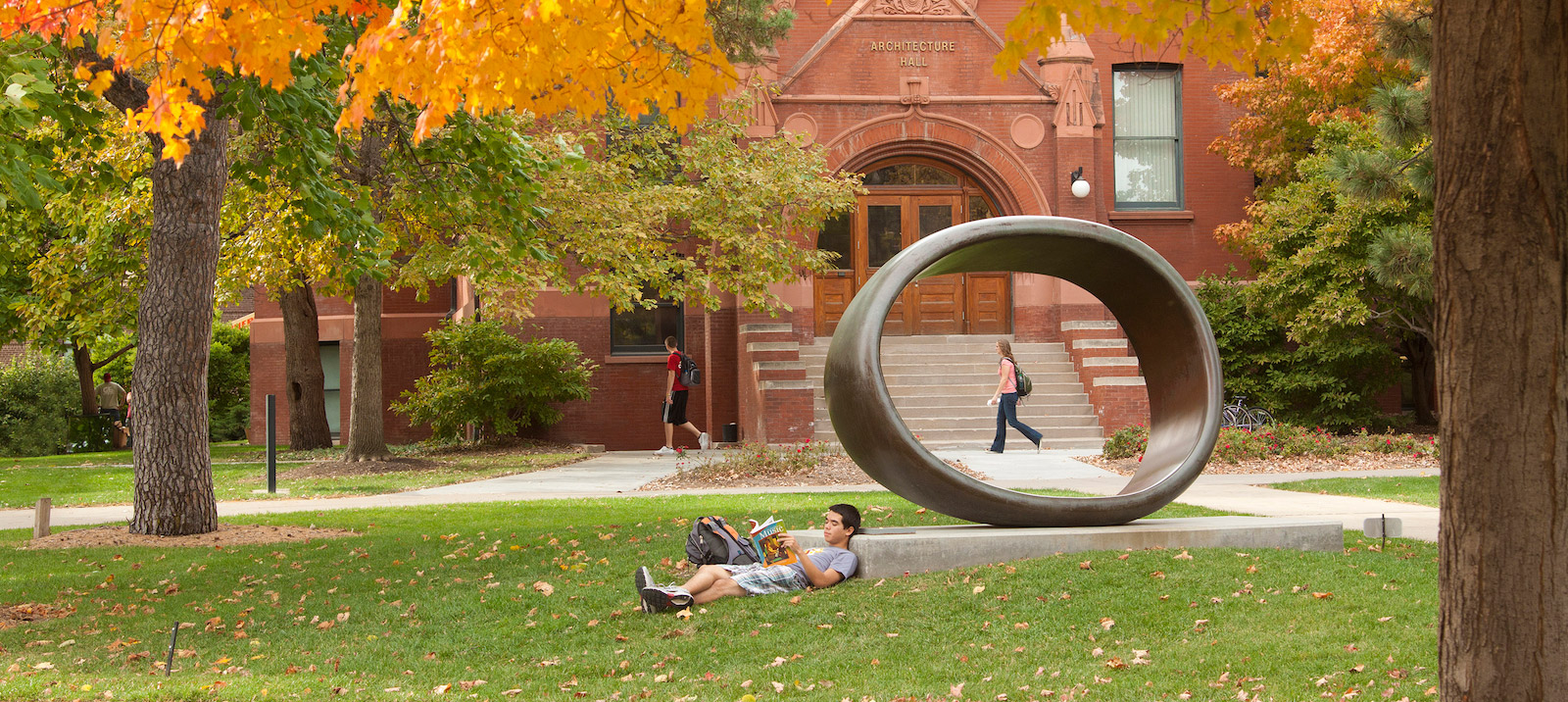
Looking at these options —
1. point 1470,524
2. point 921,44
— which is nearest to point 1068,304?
point 921,44

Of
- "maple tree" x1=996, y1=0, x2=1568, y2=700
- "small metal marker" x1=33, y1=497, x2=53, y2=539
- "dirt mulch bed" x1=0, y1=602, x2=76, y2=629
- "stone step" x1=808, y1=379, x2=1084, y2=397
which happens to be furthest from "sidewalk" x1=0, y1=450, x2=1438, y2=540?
"maple tree" x1=996, y1=0, x2=1568, y2=700

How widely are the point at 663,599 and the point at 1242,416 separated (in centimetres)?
1624

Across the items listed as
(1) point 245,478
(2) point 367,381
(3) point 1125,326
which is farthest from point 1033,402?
(1) point 245,478

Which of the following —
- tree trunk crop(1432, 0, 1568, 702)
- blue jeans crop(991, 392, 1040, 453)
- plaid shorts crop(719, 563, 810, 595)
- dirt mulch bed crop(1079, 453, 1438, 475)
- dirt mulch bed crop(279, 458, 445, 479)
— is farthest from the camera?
dirt mulch bed crop(279, 458, 445, 479)

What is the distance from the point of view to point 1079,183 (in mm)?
20641

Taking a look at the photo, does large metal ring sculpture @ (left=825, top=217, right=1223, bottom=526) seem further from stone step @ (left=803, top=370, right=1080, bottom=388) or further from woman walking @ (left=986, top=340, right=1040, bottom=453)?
stone step @ (left=803, top=370, right=1080, bottom=388)

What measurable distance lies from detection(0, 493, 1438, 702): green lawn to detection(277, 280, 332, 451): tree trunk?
14.9 m

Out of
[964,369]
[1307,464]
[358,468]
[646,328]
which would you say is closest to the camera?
[1307,464]

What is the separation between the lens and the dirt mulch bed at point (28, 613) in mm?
6883

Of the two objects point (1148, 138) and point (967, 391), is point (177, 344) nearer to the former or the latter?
point (967, 391)

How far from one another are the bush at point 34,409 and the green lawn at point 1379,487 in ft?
86.0

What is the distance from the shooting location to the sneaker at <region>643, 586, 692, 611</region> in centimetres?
657

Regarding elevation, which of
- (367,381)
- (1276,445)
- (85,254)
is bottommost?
(1276,445)

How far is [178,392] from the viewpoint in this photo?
31.4 ft
